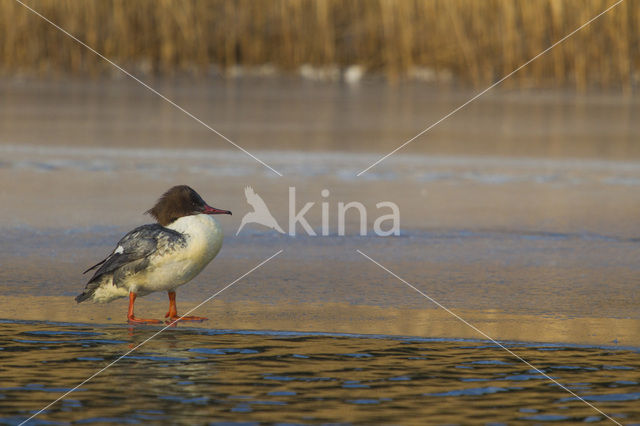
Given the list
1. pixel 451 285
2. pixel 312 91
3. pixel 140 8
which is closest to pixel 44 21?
pixel 140 8

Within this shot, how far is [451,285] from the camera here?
5.61m

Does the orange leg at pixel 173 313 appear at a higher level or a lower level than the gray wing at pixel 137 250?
lower

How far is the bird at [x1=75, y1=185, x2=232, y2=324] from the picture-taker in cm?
477

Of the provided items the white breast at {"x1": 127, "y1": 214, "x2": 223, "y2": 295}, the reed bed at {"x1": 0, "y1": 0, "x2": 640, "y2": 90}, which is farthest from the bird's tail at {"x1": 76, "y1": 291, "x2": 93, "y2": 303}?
the reed bed at {"x1": 0, "y1": 0, "x2": 640, "y2": 90}

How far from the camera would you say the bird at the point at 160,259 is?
15.7 feet

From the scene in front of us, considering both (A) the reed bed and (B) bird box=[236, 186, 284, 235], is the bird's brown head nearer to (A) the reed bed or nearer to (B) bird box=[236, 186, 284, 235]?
(B) bird box=[236, 186, 284, 235]

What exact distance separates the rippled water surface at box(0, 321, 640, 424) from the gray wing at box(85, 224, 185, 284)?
9.6 inches

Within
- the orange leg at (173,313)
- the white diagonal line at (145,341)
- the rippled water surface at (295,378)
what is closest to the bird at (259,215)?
the white diagonal line at (145,341)

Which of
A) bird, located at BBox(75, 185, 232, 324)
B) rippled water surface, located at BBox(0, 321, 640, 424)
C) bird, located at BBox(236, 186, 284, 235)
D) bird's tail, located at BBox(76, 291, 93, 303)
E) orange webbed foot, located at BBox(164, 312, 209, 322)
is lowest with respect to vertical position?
rippled water surface, located at BBox(0, 321, 640, 424)

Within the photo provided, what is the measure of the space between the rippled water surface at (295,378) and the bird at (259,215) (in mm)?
2571

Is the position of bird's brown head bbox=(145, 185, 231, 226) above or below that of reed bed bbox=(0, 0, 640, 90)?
below

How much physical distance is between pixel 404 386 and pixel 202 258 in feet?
4.01

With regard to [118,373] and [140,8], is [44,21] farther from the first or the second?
[118,373]

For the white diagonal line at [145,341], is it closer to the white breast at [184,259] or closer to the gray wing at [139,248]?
the white breast at [184,259]
